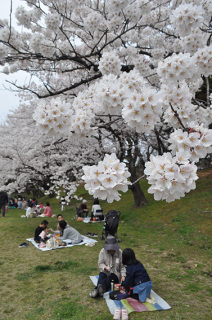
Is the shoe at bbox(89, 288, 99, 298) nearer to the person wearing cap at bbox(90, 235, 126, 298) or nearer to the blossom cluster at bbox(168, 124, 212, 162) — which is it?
the person wearing cap at bbox(90, 235, 126, 298)

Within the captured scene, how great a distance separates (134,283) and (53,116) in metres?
2.80

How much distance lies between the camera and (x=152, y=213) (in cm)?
1069

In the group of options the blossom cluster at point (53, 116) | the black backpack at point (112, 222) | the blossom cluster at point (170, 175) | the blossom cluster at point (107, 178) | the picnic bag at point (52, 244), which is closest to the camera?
the blossom cluster at point (170, 175)

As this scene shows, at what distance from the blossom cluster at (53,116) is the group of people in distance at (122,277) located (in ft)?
7.44

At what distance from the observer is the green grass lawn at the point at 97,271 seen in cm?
345

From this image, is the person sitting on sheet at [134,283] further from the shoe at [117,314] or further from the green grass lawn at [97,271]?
the shoe at [117,314]

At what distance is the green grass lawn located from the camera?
11.3 feet

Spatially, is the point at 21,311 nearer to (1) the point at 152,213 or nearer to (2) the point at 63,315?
(2) the point at 63,315

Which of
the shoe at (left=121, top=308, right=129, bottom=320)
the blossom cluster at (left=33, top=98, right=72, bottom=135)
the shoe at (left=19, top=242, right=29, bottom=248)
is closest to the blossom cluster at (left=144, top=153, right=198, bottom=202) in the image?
the blossom cluster at (left=33, top=98, right=72, bottom=135)

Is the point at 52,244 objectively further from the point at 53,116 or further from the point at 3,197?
the point at 3,197

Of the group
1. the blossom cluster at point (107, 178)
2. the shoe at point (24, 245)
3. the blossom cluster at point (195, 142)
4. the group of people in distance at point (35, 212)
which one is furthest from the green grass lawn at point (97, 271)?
the group of people in distance at point (35, 212)

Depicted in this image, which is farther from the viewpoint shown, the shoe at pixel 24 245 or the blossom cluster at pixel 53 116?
the shoe at pixel 24 245

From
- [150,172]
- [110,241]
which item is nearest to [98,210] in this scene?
[110,241]

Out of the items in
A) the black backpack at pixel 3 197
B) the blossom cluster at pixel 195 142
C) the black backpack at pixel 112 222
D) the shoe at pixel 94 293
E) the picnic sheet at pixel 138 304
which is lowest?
the picnic sheet at pixel 138 304
